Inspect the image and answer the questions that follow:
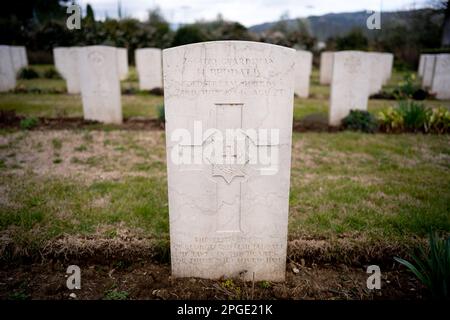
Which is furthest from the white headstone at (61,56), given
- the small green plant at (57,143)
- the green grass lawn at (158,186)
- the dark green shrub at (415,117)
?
the dark green shrub at (415,117)

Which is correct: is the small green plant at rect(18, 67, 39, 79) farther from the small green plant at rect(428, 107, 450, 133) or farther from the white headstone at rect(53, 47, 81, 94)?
the small green plant at rect(428, 107, 450, 133)

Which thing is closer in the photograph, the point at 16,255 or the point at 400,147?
the point at 16,255

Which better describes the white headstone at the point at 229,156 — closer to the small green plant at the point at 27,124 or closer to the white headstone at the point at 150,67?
the small green plant at the point at 27,124

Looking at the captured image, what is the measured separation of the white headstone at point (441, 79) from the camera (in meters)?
11.8

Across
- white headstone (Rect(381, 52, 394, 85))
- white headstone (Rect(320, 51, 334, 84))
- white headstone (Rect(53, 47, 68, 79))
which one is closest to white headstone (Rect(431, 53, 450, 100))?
white headstone (Rect(381, 52, 394, 85))

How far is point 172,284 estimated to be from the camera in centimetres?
267

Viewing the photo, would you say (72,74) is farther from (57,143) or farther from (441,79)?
(441,79)

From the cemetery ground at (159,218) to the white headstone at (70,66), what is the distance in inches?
277

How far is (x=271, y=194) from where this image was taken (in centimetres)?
262

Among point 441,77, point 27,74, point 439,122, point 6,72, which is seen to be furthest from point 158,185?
point 27,74

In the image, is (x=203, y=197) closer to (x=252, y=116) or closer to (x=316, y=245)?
(x=252, y=116)

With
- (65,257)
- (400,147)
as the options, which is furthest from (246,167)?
(400,147)

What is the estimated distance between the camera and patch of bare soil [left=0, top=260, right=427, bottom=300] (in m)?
2.56
